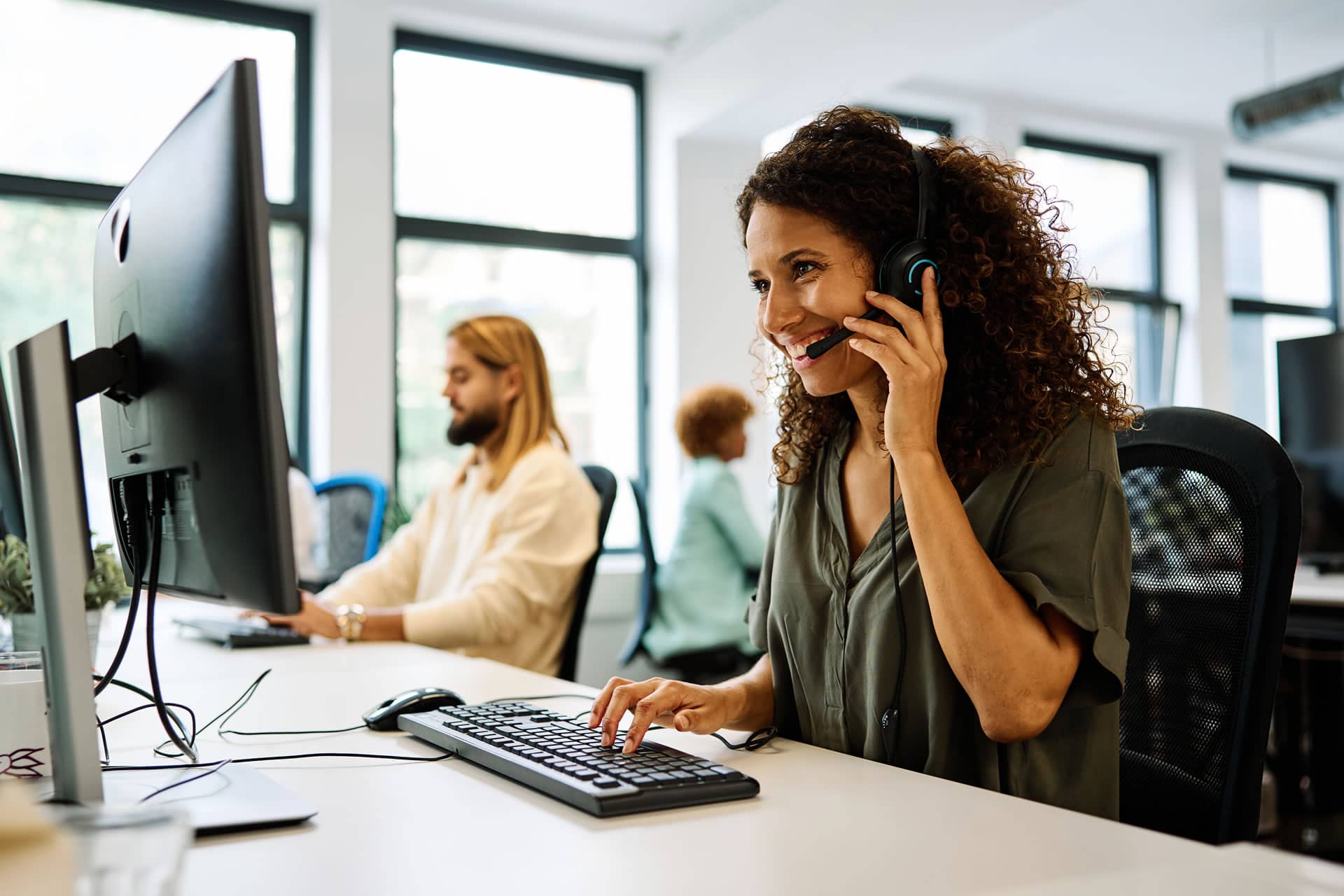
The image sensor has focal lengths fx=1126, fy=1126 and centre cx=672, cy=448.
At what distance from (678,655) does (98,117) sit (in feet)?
9.31

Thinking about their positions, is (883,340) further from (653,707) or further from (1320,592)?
(1320,592)

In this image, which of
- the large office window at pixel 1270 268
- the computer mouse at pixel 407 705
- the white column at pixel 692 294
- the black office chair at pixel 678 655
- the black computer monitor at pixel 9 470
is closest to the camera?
the computer mouse at pixel 407 705

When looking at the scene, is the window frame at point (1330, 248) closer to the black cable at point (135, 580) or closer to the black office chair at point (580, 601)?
the black office chair at point (580, 601)

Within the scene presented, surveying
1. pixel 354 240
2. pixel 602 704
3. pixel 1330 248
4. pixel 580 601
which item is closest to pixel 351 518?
pixel 580 601

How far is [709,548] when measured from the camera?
361cm

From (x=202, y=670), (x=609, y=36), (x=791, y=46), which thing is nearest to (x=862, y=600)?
(x=202, y=670)

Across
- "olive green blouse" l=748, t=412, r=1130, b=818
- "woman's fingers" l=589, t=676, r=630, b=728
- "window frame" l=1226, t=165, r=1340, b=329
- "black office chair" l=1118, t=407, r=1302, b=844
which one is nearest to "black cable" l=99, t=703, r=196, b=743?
"woman's fingers" l=589, t=676, r=630, b=728

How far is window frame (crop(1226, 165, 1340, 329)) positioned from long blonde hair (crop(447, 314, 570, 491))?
202 inches

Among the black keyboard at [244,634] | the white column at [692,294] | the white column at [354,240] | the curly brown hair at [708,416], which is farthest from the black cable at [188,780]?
the white column at [692,294]

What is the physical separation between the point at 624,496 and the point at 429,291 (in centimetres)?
119

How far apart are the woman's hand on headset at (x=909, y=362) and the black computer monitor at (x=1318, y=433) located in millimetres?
2327

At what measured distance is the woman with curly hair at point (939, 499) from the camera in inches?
40.3

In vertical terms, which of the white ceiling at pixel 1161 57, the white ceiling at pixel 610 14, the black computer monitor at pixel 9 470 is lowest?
the black computer monitor at pixel 9 470

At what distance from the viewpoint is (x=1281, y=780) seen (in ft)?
9.64
